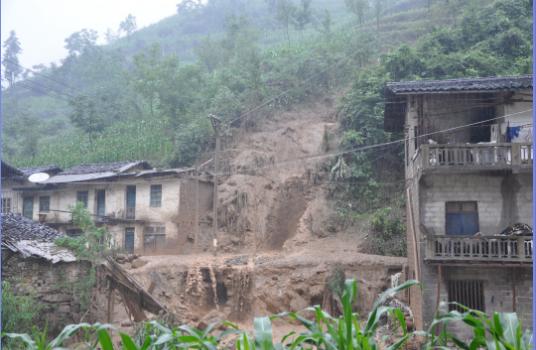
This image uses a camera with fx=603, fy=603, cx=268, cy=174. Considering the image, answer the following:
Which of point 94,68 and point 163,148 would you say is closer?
point 163,148

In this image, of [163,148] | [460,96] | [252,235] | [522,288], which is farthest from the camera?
[163,148]

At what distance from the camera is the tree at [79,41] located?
53.8 meters

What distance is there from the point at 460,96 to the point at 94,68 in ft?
115

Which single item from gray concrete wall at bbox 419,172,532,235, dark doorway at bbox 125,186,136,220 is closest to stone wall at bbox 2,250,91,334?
gray concrete wall at bbox 419,172,532,235

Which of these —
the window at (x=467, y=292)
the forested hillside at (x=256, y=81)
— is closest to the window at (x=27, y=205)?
the forested hillside at (x=256, y=81)

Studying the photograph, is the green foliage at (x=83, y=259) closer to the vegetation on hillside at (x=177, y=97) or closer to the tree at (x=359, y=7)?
the vegetation on hillside at (x=177, y=97)

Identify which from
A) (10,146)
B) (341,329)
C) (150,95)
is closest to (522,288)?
(341,329)

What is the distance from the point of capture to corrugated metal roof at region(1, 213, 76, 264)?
14.7 metres

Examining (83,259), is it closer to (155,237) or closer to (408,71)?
(155,237)

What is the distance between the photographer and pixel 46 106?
46.9 m

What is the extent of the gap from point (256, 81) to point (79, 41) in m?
29.1

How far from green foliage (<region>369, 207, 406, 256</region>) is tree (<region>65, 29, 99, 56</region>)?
3815cm

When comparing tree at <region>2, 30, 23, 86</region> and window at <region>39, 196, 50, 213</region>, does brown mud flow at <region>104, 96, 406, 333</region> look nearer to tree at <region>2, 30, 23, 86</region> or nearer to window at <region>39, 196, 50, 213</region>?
window at <region>39, 196, 50, 213</region>

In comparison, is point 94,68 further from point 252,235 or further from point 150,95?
point 252,235
